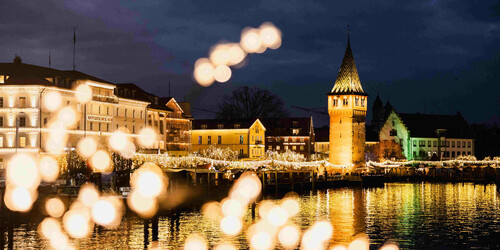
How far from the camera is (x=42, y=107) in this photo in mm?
75250

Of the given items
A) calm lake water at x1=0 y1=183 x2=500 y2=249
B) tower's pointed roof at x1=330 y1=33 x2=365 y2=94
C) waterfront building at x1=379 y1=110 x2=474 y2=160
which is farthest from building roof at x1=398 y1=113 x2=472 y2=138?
calm lake water at x1=0 y1=183 x2=500 y2=249

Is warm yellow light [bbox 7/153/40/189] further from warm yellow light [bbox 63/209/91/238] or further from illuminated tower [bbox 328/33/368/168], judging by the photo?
illuminated tower [bbox 328/33/368/168]

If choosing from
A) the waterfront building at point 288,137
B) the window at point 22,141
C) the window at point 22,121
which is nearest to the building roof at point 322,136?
the waterfront building at point 288,137

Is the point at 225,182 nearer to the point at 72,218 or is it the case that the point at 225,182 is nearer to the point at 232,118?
the point at 72,218

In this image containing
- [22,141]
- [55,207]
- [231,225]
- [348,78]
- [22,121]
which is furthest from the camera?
[348,78]

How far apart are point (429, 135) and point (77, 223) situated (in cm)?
11207

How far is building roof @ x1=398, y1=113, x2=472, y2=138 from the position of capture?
148m

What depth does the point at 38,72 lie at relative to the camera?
79375 mm

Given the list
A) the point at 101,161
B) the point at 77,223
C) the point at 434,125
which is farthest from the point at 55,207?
the point at 434,125

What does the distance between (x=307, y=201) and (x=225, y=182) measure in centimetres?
1183

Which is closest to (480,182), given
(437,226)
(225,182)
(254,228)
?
(225,182)

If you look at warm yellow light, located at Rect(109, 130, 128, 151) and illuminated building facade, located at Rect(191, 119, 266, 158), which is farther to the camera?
illuminated building facade, located at Rect(191, 119, 266, 158)

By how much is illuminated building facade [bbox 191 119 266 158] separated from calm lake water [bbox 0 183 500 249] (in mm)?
45189

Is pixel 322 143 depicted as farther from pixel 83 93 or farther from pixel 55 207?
pixel 55 207
